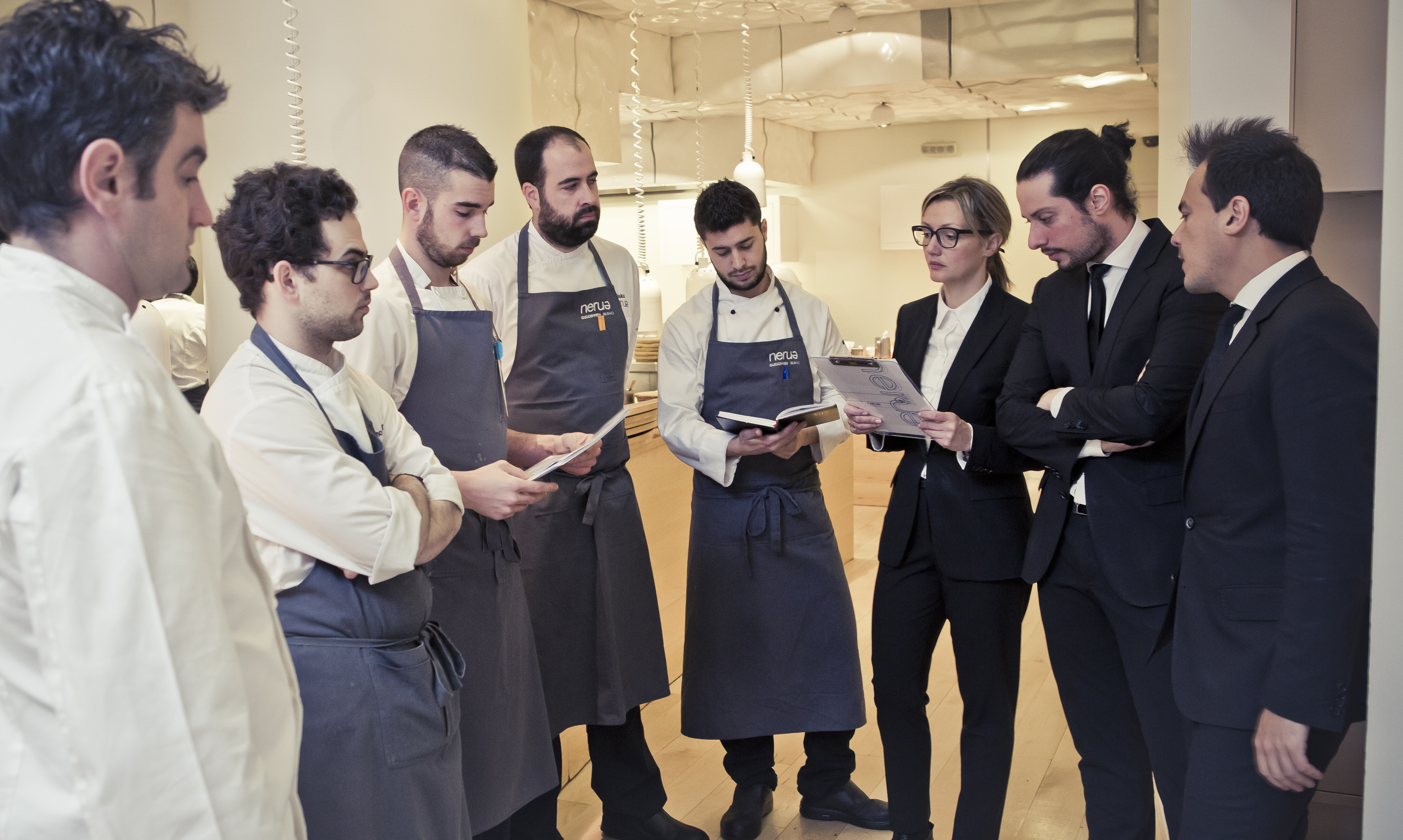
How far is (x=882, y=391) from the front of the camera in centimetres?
225

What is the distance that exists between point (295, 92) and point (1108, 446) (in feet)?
6.49

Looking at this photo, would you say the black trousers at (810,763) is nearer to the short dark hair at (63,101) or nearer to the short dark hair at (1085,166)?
the short dark hair at (1085,166)

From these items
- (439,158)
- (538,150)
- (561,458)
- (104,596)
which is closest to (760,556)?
(561,458)

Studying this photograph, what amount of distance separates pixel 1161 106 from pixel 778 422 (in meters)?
1.90

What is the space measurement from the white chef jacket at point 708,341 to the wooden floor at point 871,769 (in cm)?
99

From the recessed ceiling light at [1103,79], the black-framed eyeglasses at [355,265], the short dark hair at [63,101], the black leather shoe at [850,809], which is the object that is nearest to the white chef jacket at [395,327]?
the black-framed eyeglasses at [355,265]

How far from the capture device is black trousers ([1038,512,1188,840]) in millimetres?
1929

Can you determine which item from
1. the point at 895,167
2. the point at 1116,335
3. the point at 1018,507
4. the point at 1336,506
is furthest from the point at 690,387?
the point at 895,167

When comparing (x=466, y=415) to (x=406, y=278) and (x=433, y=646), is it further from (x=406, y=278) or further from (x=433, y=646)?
(x=433, y=646)

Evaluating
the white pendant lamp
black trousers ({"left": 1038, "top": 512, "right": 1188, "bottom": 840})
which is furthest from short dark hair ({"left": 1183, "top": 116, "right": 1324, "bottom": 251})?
the white pendant lamp

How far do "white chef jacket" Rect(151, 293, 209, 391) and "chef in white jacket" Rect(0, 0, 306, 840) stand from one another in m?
2.77

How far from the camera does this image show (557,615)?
251 cm

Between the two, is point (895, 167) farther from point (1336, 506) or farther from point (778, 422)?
point (1336, 506)

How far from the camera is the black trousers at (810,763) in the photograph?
2.79 meters
